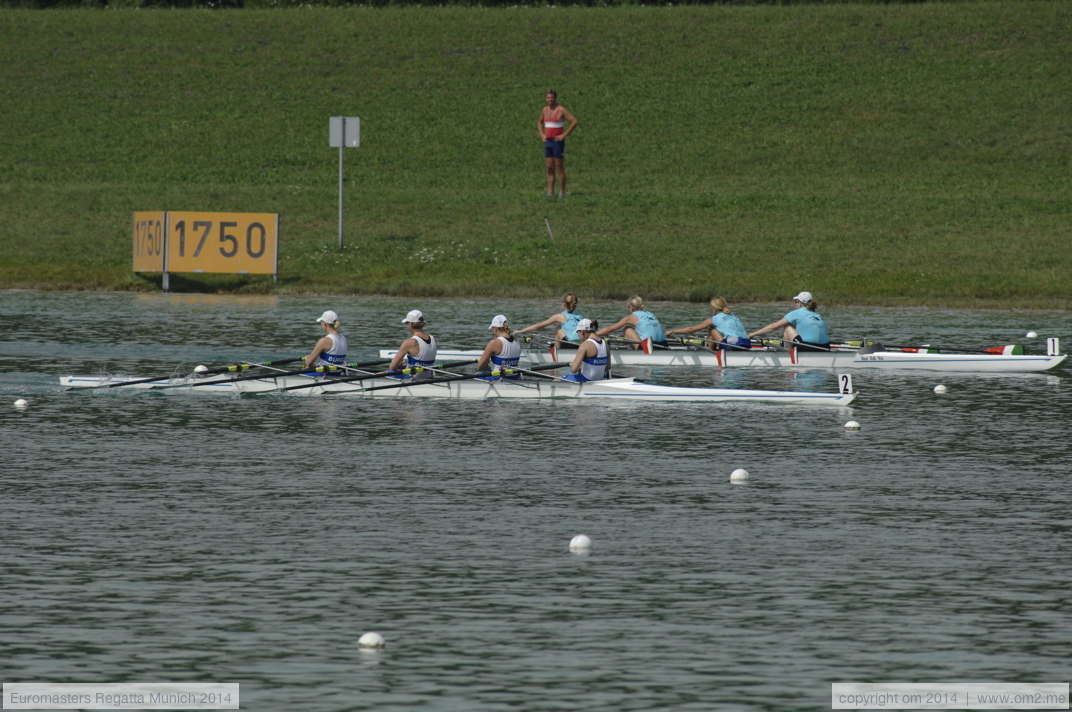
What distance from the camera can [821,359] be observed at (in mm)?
27422

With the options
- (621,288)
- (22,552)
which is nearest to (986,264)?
(621,288)

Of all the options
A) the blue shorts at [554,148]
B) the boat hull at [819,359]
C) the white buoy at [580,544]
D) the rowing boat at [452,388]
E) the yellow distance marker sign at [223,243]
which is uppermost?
the blue shorts at [554,148]

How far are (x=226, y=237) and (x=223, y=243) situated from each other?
16cm

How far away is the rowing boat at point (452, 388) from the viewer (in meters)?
23.6

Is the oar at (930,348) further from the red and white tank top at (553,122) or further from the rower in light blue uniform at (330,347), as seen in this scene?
the red and white tank top at (553,122)

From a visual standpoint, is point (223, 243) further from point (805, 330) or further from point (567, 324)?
point (805, 330)

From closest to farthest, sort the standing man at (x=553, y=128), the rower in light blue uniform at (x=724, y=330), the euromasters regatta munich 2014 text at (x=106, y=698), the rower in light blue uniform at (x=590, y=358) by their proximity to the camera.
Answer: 1. the euromasters regatta munich 2014 text at (x=106, y=698)
2. the rower in light blue uniform at (x=590, y=358)
3. the rower in light blue uniform at (x=724, y=330)
4. the standing man at (x=553, y=128)

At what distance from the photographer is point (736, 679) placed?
429 inches

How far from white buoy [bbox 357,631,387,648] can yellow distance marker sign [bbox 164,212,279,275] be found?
2762 cm

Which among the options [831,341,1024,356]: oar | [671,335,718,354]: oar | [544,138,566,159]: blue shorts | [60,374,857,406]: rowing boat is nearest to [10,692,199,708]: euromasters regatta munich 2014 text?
[60,374,857,406]: rowing boat

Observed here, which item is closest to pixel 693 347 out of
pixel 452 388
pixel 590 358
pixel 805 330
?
pixel 805 330

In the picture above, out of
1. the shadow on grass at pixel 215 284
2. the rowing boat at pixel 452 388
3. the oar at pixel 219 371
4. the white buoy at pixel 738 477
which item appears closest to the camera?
the white buoy at pixel 738 477

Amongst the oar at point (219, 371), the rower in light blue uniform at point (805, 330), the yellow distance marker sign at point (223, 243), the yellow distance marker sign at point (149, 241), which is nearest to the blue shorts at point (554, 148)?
the yellow distance marker sign at point (223, 243)

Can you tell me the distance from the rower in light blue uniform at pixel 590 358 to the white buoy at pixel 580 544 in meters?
9.57
